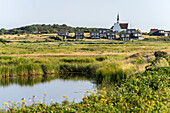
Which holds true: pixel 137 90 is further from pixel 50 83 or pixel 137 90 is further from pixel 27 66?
pixel 27 66

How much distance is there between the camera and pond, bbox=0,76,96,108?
60.7 feet

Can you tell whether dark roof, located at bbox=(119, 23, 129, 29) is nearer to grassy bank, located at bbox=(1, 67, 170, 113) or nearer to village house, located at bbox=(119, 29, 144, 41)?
village house, located at bbox=(119, 29, 144, 41)

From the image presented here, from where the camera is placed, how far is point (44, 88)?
71.9 ft

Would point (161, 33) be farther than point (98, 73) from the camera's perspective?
Yes

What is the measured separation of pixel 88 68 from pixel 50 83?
19.1ft

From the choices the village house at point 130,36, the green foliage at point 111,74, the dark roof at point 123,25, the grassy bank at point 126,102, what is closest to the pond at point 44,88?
the green foliage at point 111,74

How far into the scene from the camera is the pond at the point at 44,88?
18516mm

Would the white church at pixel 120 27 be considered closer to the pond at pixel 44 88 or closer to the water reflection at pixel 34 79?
the water reflection at pixel 34 79

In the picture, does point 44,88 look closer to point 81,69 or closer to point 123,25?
point 81,69

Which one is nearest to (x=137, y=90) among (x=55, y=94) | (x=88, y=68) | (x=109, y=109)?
(x=109, y=109)

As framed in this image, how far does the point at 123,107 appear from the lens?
9375 millimetres

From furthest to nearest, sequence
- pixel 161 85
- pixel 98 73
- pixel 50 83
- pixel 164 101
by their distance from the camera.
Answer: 1. pixel 50 83
2. pixel 98 73
3. pixel 161 85
4. pixel 164 101

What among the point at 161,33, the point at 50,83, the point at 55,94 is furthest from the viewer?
the point at 161,33

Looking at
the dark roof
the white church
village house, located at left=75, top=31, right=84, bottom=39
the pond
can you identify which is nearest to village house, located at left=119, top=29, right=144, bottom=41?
village house, located at left=75, top=31, right=84, bottom=39
